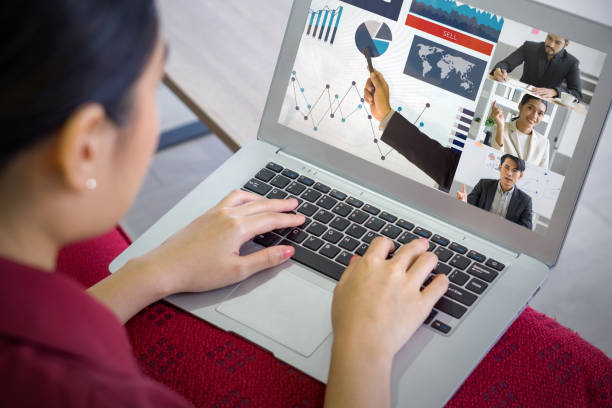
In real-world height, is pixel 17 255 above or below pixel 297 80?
below

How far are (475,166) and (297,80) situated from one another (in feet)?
0.95

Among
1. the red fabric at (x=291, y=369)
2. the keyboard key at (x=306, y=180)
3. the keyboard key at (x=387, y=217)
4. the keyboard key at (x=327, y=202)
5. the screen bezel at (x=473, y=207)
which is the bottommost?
the red fabric at (x=291, y=369)

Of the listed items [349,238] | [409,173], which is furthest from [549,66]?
[349,238]

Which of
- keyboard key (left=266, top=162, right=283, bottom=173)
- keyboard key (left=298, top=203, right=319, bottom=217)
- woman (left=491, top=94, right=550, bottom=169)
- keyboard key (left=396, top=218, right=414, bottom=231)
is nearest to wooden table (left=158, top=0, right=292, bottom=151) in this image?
keyboard key (left=266, top=162, right=283, bottom=173)

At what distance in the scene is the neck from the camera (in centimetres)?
76

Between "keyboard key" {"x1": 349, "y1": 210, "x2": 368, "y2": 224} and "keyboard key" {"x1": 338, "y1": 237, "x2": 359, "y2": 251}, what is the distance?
1.4 inches

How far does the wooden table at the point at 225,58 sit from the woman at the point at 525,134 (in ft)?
1.40

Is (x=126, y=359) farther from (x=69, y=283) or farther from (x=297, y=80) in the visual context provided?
(x=297, y=80)

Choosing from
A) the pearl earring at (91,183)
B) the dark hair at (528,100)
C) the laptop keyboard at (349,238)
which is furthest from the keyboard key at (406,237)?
the pearl earring at (91,183)

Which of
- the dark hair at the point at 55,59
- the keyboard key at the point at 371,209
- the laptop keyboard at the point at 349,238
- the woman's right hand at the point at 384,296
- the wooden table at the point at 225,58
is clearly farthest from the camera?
the wooden table at the point at 225,58

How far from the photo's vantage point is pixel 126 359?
0.47 metres

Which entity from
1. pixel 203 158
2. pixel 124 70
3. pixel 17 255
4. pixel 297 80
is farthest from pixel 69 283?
pixel 203 158

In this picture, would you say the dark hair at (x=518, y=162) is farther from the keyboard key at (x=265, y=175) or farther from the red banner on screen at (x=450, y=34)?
the keyboard key at (x=265, y=175)

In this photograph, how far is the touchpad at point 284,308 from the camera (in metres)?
0.69
